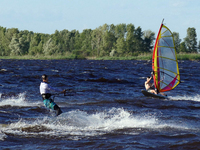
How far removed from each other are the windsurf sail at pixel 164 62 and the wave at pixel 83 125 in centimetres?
385

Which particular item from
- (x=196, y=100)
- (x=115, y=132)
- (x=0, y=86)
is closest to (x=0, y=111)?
(x=115, y=132)

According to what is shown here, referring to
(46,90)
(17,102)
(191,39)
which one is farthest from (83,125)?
(191,39)

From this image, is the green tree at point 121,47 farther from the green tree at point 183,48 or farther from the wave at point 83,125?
the wave at point 83,125

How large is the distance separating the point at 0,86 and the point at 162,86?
14.5 m

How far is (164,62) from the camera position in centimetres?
1844

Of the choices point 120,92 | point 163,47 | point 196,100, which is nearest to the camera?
point 163,47

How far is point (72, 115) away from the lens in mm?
14297

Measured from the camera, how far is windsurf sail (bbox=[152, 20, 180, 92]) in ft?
59.8

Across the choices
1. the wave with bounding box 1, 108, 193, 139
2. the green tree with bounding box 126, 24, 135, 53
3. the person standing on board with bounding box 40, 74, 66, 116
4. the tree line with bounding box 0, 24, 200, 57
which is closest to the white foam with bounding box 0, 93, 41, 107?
the wave with bounding box 1, 108, 193, 139

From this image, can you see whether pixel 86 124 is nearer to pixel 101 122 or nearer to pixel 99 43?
pixel 101 122

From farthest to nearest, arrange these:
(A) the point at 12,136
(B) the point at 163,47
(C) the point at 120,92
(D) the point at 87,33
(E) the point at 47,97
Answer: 1. (D) the point at 87,33
2. (C) the point at 120,92
3. (B) the point at 163,47
4. (E) the point at 47,97
5. (A) the point at 12,136

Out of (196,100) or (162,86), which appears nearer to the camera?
(162,86)

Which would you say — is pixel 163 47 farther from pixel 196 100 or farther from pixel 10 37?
pixel 10 37

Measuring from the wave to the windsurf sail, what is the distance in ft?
12.6
